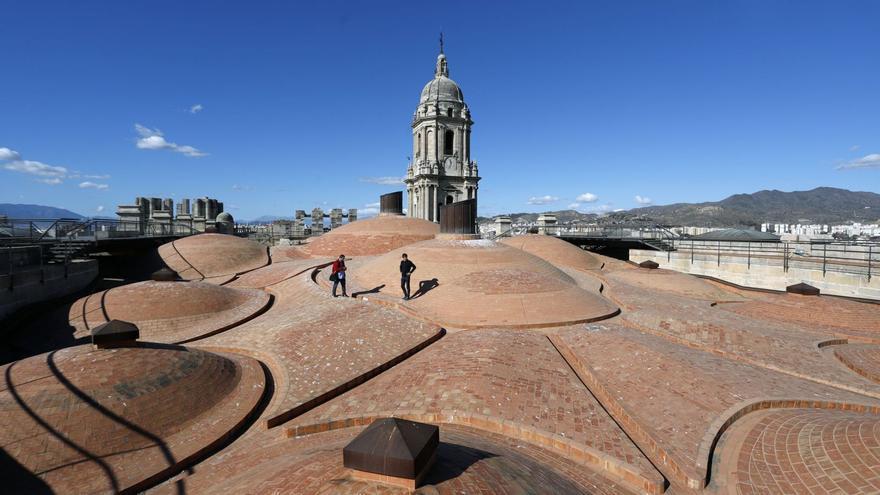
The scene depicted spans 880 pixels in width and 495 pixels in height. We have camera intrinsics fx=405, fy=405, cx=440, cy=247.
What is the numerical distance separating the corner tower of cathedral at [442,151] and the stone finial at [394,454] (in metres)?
37.3

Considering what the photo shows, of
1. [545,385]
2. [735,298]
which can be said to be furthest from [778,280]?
[545,385]

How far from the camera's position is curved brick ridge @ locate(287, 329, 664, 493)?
255 inches

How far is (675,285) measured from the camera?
60.2 ft

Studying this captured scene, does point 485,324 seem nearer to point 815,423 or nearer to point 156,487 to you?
point 815,423

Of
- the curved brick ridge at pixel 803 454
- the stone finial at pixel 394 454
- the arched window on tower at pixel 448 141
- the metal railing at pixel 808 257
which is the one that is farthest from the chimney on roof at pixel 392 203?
the stone finial at pixel 394 454

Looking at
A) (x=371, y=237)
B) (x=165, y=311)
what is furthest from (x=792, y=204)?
(x=165, y=311)

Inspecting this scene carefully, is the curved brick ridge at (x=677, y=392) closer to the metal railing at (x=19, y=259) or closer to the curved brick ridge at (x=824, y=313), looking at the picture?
the curved brick ridge at (x=824, y=313)

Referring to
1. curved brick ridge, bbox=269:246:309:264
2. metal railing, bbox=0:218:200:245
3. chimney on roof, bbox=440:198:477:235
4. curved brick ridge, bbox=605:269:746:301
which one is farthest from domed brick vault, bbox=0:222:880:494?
curved brick ridge, bbox=269:246:309:264

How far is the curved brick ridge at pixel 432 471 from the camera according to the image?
4.12 m

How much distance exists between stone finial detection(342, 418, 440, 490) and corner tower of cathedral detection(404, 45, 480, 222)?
37.3 meters

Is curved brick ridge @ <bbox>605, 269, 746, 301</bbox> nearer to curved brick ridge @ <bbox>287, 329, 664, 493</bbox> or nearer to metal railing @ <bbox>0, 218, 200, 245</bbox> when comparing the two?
curved brick ridge @ <bbox>287, 329, 664, 493</bbox>

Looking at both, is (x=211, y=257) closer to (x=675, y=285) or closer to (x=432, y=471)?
(x=432, y=471)

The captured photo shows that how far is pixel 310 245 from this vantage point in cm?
2625

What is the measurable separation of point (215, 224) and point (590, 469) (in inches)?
1354
